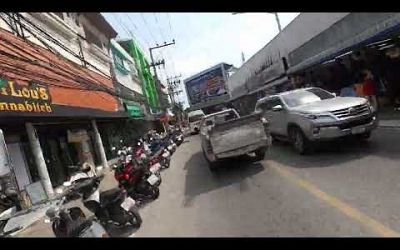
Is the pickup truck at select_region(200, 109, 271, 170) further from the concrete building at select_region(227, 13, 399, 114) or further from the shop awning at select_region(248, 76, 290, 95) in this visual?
the shop awning at select_region(248, 76, 290, 95)

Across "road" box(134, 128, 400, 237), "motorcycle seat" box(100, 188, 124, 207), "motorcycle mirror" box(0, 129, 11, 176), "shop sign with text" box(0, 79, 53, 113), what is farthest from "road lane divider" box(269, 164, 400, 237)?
"shop sign with text" box(0, 79, 53, 113)

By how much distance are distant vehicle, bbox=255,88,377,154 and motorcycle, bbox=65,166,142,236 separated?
16.3 ft

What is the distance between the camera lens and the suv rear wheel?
422 inches

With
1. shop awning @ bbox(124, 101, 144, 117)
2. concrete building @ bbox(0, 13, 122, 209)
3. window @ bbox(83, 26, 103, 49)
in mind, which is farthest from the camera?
shop awning @ bbox(124, 101, 144, 117)

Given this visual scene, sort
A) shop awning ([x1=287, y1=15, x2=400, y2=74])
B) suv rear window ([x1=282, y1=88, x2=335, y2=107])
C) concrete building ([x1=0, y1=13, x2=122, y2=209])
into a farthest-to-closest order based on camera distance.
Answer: shop awning ([x1=287, y1=15, x2=400, y2=74]) < concrete building ([x1=0, y1=13, x2=122, y2=209]) < suv rear window ([x1=282, y1=88, x2=335, y2=107])

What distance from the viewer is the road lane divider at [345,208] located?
481 centimetres

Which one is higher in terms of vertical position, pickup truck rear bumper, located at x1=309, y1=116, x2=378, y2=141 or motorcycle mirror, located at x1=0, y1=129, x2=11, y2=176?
motorcycle mirror, located at x1=0, y1=129, x2=11, y2=176

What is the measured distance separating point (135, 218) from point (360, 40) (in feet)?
39.8

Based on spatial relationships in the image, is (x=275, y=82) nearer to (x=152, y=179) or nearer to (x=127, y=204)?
(x=152, y=179)

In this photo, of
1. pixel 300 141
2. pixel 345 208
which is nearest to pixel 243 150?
pixel 300 141

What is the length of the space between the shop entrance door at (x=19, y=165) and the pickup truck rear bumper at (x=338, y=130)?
32.5 feet

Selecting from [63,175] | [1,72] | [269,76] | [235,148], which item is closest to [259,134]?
[235,148]
